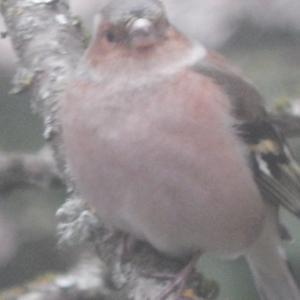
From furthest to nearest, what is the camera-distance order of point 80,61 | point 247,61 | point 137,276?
point 247,61, point 80,61, point 137,276

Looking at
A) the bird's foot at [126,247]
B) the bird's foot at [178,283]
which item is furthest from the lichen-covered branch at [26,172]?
Answer: the bird's foot at [178,283]

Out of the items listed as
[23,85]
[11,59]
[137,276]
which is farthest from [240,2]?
[137,276]

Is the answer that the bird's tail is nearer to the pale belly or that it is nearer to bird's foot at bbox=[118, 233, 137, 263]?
the pale belly

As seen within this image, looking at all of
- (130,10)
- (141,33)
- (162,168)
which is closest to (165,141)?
(162,168)

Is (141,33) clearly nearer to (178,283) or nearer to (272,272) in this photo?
(178,283)

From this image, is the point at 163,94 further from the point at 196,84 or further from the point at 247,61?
the point at 247,61

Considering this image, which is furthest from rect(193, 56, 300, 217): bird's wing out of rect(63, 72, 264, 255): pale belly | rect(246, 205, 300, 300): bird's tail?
rect(246, 205, 300, 300): bird's tail

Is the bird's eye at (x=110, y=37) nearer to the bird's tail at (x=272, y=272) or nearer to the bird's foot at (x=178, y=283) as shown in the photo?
the bird's foot at (x=178, y=283)
